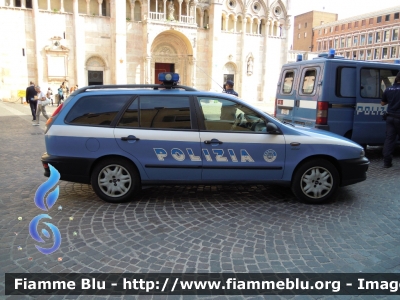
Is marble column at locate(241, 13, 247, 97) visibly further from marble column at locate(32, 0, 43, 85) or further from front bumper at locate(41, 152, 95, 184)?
front bumper at locate(41, 152, 95, 184)

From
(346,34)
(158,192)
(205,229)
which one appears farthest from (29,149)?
(346,34)

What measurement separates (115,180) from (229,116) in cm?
194

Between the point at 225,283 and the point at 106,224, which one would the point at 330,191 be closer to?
the point at 225,283

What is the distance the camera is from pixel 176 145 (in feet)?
15.9

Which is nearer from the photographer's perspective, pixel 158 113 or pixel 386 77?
pixel 158 113

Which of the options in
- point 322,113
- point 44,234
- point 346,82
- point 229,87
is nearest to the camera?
point 44,234

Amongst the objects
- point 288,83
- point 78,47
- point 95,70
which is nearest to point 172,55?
point 95,70

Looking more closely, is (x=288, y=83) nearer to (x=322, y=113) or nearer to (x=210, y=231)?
(x=322, y=113)

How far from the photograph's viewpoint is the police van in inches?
296

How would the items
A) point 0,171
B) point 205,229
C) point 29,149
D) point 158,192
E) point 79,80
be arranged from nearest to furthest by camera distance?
1. point 205,229
2. point 158,192
3. point 0,171
4. point 29,149
5. point 79,80

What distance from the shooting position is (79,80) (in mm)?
28531

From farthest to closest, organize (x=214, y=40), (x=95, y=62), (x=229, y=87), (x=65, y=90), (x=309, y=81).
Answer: (x=214, y=40)
(x=95, y=62)
(x=65, y=90)
(x=229, y=87)
(x=309, y=81)

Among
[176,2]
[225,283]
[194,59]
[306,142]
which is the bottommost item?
[225,283]

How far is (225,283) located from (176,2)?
1294 inches
